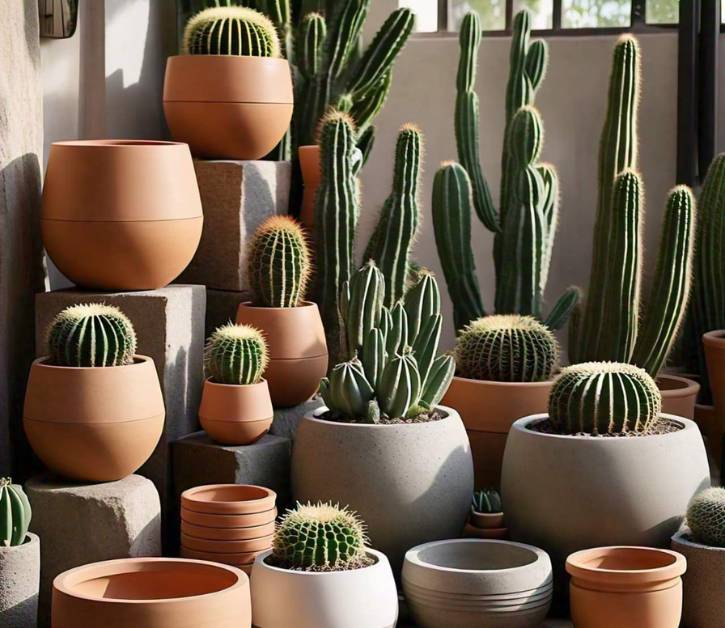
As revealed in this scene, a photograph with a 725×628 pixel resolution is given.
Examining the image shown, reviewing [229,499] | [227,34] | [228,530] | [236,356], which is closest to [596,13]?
[227,34]

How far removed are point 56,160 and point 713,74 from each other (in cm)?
257

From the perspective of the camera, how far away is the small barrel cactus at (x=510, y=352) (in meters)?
3.26

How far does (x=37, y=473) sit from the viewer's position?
9.93ft

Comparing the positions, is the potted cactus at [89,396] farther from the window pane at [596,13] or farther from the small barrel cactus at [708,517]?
the window pane at [596,13]

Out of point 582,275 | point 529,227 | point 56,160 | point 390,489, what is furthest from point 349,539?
point 582,275

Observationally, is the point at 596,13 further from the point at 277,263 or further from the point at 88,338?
the point at 88,338

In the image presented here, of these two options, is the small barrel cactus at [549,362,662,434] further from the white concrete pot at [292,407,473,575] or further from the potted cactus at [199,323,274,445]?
the potted cactus at [199,323,274,445]

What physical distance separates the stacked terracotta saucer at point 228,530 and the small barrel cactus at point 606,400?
2.32 ft

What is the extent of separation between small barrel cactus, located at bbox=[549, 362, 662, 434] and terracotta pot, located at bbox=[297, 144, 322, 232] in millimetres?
1128

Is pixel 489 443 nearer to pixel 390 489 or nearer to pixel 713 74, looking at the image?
pixel 390 489

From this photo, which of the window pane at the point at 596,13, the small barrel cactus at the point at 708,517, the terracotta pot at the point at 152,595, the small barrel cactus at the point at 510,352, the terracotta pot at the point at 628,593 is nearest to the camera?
the terracotta pot at the point at 152,595

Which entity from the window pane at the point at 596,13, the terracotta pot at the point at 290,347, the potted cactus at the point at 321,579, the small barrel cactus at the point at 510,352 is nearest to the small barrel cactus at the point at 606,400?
the small barrel cactus at the point at 510,352

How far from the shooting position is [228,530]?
2666 mm

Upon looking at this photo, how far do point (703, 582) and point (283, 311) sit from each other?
1.21 metres
